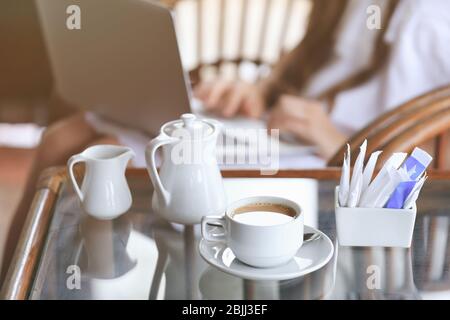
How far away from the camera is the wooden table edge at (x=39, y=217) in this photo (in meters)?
0.65

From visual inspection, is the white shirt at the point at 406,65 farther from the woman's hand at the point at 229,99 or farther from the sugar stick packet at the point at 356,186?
the sugar stick packet at the point at 356,186

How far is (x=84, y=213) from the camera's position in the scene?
0.77m

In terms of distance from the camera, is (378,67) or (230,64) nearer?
(378,67)

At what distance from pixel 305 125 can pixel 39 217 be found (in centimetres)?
52

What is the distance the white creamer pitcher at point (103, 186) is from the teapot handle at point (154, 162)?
0.04m

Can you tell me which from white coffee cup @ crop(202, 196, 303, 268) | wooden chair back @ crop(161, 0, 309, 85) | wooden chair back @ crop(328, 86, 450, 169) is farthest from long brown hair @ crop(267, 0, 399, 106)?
white coffee cup @ crop(202, 196, 303, 268)

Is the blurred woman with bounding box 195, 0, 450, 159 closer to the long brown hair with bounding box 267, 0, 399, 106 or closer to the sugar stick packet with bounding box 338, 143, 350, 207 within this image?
the long brown hair with bounding box 267, 0, 399, 106

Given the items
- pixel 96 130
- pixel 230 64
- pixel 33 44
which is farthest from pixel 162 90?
pixel 33 44

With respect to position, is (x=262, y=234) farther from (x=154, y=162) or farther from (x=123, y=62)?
(x=123, y=62)

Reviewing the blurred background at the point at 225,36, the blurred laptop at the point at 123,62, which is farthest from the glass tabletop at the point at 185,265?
the blurred background at the point at 225,36

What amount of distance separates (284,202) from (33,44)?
1.24m

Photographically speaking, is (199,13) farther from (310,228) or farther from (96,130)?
(310,228)

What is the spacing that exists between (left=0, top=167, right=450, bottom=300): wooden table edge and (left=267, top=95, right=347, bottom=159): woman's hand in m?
0.25
